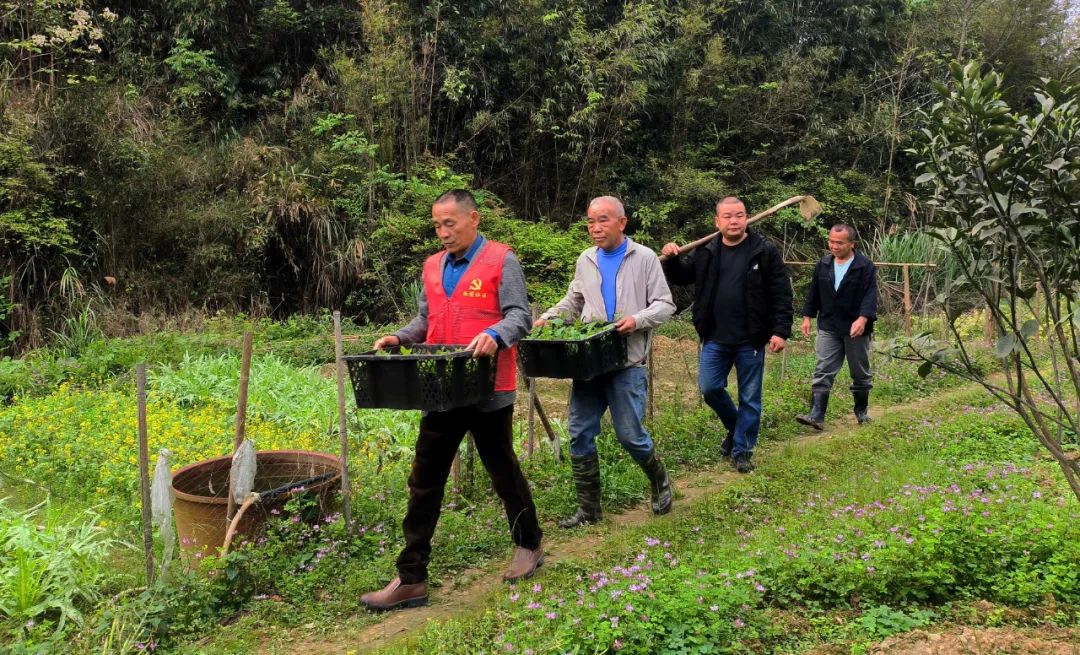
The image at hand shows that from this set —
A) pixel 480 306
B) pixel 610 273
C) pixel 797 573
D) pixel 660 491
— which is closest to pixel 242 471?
pixel 480 306

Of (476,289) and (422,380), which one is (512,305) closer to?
(476,289)

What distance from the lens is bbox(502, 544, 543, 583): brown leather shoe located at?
388 centimetres

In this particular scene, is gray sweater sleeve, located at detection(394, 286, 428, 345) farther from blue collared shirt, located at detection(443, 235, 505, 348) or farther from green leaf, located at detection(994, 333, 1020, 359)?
green leaf, located at detection(994, 333, 1020, 359)

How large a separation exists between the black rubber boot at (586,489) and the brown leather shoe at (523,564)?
0.70 meters

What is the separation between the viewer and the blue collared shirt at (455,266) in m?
3.73

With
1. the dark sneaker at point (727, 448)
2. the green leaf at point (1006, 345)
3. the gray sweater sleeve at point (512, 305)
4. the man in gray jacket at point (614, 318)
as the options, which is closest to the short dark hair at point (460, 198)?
the gray sweater sleeve at point (512, 305)

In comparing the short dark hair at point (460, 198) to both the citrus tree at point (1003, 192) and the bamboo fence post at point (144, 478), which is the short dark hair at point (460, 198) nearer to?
the bamboo fence post at point (144, 478)

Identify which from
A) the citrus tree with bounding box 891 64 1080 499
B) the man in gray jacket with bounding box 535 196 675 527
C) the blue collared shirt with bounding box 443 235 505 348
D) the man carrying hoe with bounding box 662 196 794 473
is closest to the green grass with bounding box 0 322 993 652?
the man in gray jacket with bounding box 535 196 675 527

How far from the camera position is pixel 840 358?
23.0 feet

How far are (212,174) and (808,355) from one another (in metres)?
10.1

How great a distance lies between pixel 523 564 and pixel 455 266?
1591 mm

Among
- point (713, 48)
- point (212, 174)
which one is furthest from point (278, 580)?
point (713, 48)

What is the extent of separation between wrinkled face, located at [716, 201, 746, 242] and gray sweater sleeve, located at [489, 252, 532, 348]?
2334 millimetres

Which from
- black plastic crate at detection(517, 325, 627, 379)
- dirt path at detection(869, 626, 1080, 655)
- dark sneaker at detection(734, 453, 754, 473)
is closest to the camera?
dirt path at detection(869, 626, 1080, 655)
